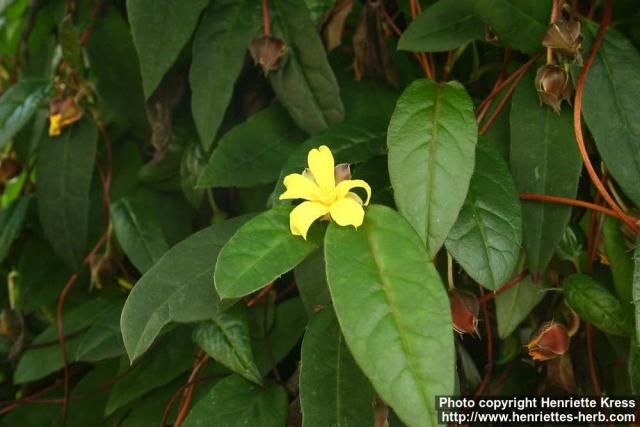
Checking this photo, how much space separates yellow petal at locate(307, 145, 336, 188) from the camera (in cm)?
52

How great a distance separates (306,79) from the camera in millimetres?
715

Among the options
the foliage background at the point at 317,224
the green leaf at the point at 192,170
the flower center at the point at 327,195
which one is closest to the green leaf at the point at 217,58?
the foliage background at the point at 317,224

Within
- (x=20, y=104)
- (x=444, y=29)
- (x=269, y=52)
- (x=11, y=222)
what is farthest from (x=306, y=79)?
(x=11, y=222)

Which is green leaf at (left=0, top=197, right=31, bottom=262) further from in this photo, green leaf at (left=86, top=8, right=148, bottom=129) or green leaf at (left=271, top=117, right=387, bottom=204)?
green leaf at (left=271, top=117, right=387, bottom=204)

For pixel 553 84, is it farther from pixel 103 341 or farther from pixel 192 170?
pixel 103 341

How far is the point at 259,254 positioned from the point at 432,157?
0.48ft

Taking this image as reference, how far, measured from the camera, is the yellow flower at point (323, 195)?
0.50m

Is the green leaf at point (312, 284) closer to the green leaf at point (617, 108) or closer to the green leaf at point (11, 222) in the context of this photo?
the green leaf at point (617, 108)

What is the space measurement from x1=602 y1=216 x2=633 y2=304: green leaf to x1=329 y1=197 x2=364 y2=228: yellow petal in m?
0.26

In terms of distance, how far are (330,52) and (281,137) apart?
5.1 inches

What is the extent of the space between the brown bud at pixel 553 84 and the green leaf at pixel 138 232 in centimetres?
43

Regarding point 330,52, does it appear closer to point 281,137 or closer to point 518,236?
point 281,137

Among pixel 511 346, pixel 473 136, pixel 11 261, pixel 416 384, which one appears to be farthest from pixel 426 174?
pixel 11 261

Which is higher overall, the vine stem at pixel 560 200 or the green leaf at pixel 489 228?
the green leaf at pixel 489 228
